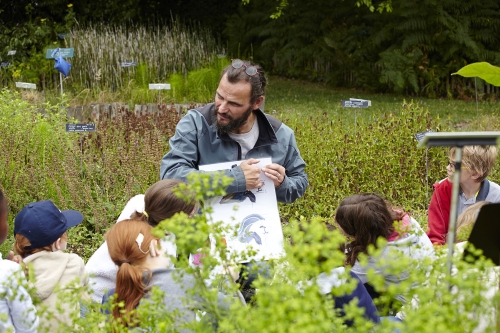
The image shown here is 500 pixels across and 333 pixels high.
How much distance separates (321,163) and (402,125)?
40.6 inches

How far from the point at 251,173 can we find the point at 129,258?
724 mm

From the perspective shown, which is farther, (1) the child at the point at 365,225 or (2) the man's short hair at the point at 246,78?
(2) the man's short hair at the point at 246,78

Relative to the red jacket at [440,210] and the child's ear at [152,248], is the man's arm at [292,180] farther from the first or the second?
the red jacket at [440,210]

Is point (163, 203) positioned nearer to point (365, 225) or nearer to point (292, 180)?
point (292, 180)

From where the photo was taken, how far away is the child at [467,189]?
3713mm

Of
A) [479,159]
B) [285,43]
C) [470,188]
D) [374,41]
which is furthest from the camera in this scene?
[285,43]

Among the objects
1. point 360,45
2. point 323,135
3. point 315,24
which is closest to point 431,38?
point 360,45

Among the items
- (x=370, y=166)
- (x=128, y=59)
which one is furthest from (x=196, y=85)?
(x=370, y=166)

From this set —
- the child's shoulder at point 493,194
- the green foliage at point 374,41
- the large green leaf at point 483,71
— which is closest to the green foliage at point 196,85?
the green foliage at point 374,41

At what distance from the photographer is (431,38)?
12508 mm

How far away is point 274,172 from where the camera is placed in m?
3.07

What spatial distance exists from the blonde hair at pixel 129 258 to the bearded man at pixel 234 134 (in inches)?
23.4

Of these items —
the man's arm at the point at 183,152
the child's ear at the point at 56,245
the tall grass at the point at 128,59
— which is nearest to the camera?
the child's ear at the point at 56,245

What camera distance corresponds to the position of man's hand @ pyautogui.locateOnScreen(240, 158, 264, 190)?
9.80 ft
